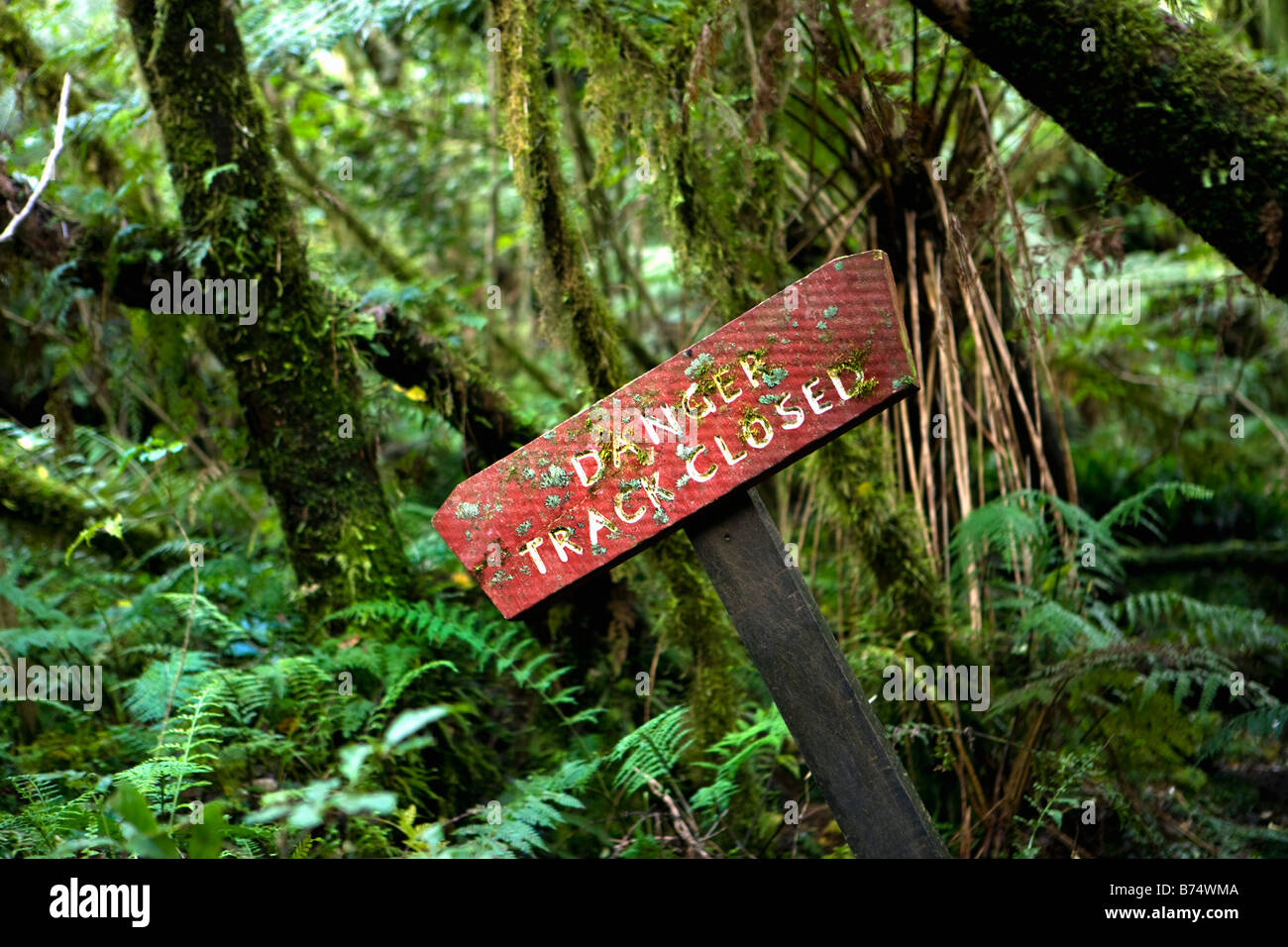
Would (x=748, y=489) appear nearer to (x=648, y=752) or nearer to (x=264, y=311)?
(x=648, y=752)

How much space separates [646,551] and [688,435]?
1.17 metres

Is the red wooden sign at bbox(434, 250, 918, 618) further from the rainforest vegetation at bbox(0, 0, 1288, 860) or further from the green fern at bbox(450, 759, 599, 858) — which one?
the rainforest vegetation at bbox(0, 0, 1288, 860)

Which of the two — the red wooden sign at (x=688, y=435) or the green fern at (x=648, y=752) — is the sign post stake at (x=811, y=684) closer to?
the red wooden sign at (x=688, y=435)

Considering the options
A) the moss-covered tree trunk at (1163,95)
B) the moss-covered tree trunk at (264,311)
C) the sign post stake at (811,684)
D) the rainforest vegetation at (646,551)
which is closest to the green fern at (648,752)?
the rainforest vegetation at (646,551)

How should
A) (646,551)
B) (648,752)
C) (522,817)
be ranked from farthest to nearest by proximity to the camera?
(646,551) → (648,752) → (522,817)

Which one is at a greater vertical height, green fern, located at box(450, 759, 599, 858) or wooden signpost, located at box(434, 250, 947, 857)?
wooden signpost, located at box(434, 250, 947, 857)

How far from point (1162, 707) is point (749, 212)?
1.87 metres

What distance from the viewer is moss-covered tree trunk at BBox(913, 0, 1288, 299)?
2.36 metres

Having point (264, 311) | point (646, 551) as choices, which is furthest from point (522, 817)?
point (264, 311)

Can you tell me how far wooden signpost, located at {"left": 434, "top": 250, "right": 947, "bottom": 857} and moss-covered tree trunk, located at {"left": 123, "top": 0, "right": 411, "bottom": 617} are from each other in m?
1.24

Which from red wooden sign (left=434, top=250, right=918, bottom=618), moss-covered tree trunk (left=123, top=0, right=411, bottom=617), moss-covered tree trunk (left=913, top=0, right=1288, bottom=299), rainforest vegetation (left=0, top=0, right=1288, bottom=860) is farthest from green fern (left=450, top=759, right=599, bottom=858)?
moss-covered tree trunk (left=913, top=0, right=1288, bottom=299)

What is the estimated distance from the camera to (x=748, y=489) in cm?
166
